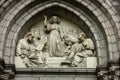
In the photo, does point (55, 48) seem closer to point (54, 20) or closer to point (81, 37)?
point (81, 37)

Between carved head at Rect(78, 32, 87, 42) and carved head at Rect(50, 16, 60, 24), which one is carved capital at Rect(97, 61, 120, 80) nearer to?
carved head at Rect(78, 32, 87, 42)

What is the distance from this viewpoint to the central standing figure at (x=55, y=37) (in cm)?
984

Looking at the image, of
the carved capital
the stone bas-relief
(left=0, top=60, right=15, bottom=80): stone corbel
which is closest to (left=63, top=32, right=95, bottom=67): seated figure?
the stone bas-relief

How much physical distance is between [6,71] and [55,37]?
194cm

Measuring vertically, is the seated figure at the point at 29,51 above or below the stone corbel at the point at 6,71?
above

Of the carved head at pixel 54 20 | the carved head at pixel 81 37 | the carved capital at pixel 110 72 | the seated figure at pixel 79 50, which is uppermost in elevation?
the carved head at pixel 54 20

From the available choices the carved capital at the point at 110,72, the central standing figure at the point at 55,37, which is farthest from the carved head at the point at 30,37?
the carved capital at the point at 110,72

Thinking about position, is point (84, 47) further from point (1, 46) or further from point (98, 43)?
point (1, 46)

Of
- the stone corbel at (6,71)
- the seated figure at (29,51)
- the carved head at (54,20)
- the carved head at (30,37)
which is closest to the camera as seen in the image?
the stone corbel at (6,71)

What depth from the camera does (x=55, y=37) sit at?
10055 mm

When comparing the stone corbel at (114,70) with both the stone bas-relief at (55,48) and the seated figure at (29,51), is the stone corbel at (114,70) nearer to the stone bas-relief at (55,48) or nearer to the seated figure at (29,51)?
the stone bas-relief at (55,48)

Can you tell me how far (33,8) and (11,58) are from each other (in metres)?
1.84

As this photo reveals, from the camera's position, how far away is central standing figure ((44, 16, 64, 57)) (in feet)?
32.3

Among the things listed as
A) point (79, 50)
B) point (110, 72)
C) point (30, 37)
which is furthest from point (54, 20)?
point (110, 72)
